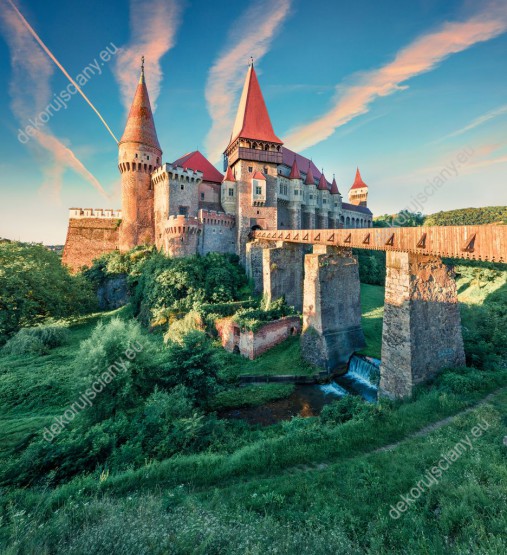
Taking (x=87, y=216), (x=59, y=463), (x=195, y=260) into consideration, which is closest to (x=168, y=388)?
(x=59, y=463)

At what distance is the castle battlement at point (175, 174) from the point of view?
2709 centimetres

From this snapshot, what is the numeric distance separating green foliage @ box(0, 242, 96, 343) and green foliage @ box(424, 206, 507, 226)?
6312cm

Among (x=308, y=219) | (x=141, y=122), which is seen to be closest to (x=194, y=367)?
(x=141, y=122)

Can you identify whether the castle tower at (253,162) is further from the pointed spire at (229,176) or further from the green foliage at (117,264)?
the green foliage at (117,264)

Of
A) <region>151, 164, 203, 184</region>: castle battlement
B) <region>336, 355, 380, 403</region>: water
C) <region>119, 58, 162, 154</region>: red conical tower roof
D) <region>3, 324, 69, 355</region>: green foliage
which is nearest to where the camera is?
<region>336, 355, 380, 403</region>: water

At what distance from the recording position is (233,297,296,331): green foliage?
17.1 meters

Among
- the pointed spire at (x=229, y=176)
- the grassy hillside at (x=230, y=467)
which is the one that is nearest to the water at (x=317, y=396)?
the grassy hillside at (x=230, y=467)

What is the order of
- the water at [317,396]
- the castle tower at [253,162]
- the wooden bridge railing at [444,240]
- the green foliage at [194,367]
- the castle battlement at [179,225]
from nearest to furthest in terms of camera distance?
the wooden bridge railing at [444,240] → the green foliage at [194,367] → the water at [317,396] → the castle battlement at [179,225] → the castle tower at [253,162]

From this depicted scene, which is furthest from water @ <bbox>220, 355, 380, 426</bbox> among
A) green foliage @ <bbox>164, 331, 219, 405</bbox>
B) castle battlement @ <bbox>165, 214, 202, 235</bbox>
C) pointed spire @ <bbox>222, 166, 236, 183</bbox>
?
pointed spire @ <bbox>222, 166, 236, 183</bbox>

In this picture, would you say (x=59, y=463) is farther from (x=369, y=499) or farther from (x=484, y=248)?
(x=484, y=248)

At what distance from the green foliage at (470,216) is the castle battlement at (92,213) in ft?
192

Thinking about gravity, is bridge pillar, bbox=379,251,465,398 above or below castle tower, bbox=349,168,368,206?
below

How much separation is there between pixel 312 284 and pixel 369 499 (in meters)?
11.8

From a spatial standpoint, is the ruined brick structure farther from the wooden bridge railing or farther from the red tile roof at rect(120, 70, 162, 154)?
the red tile roof at rect(120, 70, 162, 154)
